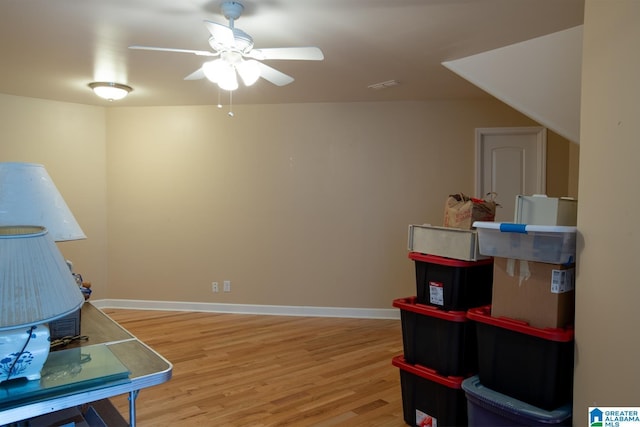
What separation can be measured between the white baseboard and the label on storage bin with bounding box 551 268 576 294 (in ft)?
9.53

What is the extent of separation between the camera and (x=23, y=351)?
1.17 meters

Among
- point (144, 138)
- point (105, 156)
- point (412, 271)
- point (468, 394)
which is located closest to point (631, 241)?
point (468, 394)

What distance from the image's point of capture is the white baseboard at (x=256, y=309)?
16.1 ft

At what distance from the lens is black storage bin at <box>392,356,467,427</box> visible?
2357mm

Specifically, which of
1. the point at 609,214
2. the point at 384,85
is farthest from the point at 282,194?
the point at 609,214

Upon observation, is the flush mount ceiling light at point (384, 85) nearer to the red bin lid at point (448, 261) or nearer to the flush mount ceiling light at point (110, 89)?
the red bin lid at point (448, 261)

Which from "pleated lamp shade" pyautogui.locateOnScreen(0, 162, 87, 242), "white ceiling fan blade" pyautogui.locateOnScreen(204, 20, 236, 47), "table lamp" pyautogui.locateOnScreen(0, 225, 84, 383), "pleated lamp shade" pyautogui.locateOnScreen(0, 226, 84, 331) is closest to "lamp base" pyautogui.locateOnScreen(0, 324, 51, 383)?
"table lamp" pyautogui.locateOnScreen(0, 225, 84, 383)

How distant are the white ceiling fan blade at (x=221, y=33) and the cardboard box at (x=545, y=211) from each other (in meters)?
1.63

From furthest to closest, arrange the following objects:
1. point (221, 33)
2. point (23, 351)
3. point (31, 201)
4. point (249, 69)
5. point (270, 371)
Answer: point (270, 371)
point (249, 69)
point (221, 33)
point (31, 201)
point (23, 351)

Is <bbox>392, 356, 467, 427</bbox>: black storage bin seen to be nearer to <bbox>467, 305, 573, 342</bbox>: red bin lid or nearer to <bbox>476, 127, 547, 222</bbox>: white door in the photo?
<bbox>467, 305, 573, 342</bbox>: red bin lid

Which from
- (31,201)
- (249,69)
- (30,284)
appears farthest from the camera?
(249,69)

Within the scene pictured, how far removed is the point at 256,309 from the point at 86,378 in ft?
12.7

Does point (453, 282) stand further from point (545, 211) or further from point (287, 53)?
point (287, 53)

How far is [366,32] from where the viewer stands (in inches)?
111
